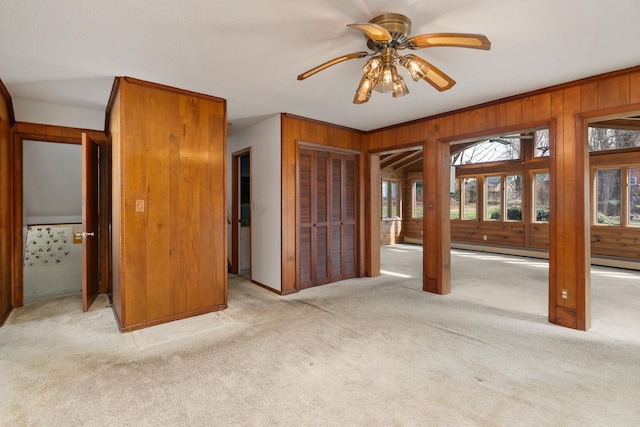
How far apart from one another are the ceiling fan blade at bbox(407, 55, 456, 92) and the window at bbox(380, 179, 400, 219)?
25.3 ft

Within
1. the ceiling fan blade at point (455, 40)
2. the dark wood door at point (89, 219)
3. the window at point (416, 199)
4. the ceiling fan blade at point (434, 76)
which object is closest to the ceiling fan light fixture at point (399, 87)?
the ceiling fan blade at point (434, 76)

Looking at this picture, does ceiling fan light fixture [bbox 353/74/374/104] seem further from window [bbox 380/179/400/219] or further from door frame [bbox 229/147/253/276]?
window [bbox 380/179/400/219]

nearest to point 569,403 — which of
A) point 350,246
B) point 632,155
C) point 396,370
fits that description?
point 396,370

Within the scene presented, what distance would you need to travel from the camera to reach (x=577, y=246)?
10.0 feet

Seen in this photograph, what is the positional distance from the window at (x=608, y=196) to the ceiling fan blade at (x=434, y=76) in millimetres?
6761

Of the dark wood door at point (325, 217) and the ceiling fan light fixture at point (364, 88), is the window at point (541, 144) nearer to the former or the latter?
the dark wood door at point (325, 217)

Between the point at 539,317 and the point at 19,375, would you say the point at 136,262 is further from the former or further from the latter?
the point at 539,317

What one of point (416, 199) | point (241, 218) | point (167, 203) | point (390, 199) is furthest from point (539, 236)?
point (167, 203)

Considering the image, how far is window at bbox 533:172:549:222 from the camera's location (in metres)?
7.88

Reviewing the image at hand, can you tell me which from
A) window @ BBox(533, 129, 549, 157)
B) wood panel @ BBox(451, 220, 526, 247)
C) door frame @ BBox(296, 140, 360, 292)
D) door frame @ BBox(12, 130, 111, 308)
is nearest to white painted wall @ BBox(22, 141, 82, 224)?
door frame @ BBox(12, 130, 111, 308)

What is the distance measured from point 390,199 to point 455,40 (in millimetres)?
8704

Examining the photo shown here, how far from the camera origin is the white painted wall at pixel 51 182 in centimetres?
429

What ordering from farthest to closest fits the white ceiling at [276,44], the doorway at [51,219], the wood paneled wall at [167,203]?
the doorway at [51,219], the wood paneled wall at [167,203], the white ceiling at [276,44]

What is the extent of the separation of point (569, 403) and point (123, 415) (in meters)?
2.64
